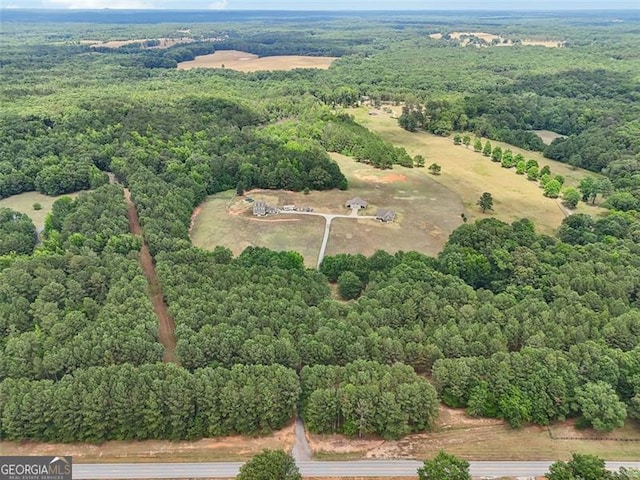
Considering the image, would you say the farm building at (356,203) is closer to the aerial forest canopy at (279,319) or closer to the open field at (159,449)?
the aerial forest canopy at (279,319)

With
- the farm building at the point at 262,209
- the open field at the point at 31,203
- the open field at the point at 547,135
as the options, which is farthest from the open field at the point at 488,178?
the open field at the point at 31,203

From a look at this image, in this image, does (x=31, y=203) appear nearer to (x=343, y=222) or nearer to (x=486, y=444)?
(x=343, y=222)

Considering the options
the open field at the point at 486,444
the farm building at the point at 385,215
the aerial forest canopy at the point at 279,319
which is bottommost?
the open field at the point at 486,444

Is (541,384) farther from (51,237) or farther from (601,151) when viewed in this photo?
(601,151)

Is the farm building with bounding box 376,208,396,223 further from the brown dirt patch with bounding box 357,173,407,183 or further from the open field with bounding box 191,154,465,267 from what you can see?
the brown dirt patch with bounding box 357,173,407,183

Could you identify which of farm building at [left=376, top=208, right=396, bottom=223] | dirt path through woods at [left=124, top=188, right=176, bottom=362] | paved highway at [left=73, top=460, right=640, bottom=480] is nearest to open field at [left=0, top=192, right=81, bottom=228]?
dirt path through woods at [left=124, top=188, right=176, bottom=362]

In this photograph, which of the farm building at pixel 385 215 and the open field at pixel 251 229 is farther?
the farm building at pixel 385 215
